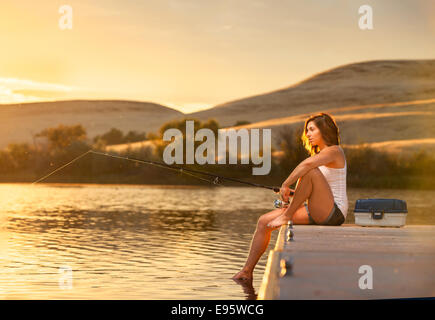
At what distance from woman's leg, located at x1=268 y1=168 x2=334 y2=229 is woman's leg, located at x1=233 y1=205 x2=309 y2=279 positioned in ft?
0.48

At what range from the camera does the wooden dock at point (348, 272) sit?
6404mm

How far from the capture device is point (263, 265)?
11719 millimetres

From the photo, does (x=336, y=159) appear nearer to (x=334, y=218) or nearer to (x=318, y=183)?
(x=318, y=183)

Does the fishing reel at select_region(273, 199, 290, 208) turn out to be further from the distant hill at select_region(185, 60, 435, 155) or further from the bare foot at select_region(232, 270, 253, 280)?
the distant hill at select_region(185, 60, 435, 155)

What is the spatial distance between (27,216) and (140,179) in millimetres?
25836

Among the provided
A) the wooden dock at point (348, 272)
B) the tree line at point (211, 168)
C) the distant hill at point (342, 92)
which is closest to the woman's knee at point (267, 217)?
the wooden dock at point (348, 272)

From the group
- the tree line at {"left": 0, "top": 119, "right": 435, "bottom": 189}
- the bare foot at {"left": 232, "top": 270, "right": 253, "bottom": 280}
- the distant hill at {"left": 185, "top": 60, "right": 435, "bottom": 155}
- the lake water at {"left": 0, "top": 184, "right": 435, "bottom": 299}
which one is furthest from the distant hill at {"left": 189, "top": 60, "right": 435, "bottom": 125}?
the bare foot at {"left": 232, "top": 270, "right": 253, "bottom": 280}

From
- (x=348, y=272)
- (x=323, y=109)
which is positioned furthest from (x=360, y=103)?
(x=348, y=272)

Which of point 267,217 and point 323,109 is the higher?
point 323,109

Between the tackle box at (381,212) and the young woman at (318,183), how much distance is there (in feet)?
1.26

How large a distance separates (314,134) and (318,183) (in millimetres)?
564

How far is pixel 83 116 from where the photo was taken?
13025cm

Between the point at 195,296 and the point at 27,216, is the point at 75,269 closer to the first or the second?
the point at 195,296

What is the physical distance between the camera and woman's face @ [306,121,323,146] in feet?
30.4
